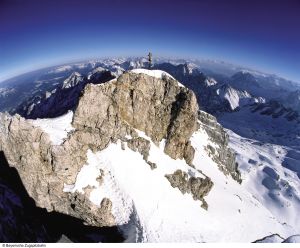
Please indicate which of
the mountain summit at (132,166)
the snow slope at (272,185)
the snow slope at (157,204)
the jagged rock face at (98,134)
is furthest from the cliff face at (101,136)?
the snow slope at (272,185)

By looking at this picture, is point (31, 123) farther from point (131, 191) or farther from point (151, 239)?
point (151, 239)

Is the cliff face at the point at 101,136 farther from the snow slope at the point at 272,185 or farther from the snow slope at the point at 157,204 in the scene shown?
the snow slope at the point at 272,185

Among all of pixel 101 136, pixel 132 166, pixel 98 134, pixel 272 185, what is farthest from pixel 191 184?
pixel 272 185

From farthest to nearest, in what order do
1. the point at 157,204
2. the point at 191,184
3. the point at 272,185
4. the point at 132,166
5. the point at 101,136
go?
the point at 272,185, the point at 191,184, the point at 132,166, the point at 101,136, the point at 157,204

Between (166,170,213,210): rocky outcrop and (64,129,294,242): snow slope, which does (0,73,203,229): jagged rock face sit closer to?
(64,129,294,242): snow slope

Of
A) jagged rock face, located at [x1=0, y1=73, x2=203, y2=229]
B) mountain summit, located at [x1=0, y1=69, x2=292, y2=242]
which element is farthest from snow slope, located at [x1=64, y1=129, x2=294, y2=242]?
jagged rock face, located at [x1=0, y1=73, x2=203, y2=229]

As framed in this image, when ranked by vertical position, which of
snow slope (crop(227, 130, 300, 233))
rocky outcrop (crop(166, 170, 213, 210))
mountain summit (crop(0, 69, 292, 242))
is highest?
mountain summit (crop(0, 69, 292, 242))

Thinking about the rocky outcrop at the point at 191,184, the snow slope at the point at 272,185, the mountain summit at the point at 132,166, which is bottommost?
the snow slope at the point at 272,185

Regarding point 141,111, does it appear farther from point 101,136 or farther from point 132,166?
point 132,166

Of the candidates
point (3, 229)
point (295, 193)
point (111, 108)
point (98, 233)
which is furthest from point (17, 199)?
point (295, 193)
